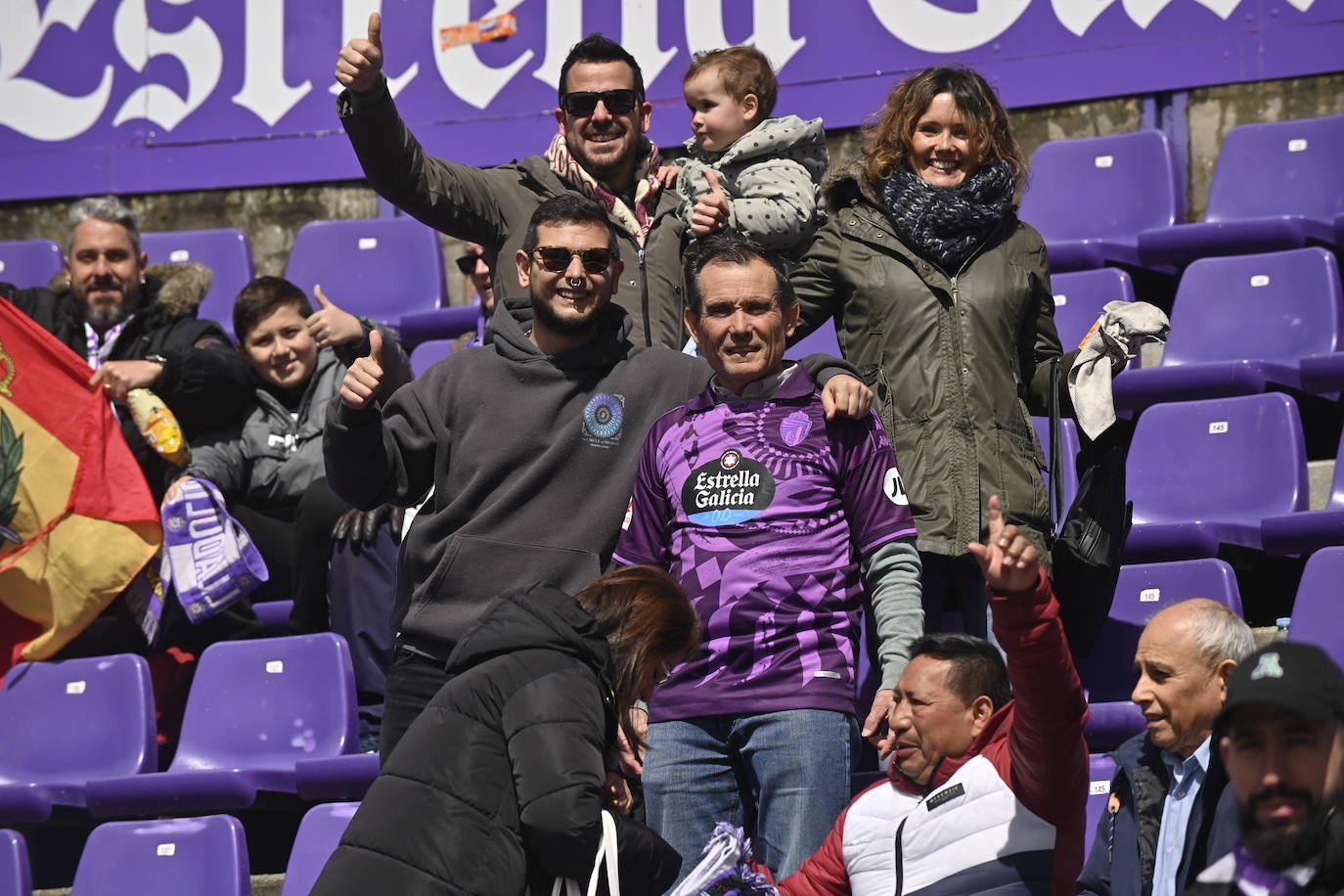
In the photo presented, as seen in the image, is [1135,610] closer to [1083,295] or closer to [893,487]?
[893,487]

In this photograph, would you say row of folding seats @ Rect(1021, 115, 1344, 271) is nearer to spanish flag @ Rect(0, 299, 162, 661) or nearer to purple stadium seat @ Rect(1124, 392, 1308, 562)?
purple stadium seat @ Rect(1124, 392, 1308, 562)

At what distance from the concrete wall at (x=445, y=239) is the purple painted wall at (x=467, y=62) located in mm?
94

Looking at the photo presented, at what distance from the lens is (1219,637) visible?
12.1ft

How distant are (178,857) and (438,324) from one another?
8.32ft

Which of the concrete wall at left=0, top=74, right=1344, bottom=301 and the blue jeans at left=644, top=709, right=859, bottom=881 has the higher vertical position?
the concrete wall at left=0, top=74, right=1344, bottom=301

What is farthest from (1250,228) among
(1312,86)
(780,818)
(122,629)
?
(122,629)

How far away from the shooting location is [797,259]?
455 cm

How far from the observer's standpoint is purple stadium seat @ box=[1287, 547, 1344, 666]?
434cm

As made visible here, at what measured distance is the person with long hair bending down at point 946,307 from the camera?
13.5ft

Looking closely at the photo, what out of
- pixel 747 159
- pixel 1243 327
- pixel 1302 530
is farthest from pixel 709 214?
pixel 1243 327

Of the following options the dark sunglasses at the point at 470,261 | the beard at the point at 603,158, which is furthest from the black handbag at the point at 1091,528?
the dark sunglasses at the point at 470,261

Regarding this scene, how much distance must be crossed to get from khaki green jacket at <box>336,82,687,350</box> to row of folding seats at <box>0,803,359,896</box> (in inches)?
55.0

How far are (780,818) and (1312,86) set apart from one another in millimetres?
4238

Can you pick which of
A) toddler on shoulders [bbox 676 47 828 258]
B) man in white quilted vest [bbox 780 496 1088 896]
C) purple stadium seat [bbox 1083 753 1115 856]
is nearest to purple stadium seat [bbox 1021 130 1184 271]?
toddler on shoulders [bbox 676 47 828 258]
